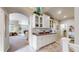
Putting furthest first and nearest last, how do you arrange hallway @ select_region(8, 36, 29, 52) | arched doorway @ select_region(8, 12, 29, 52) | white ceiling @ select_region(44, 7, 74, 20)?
hallway @ select_region(8, 36, 29, 52), arched doorway @ select_region(8, 12, 29, 52), white ceiling @ select_region(44, 7, 74, 20)

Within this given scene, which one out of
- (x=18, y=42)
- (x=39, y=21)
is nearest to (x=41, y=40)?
(x=39, y=21)

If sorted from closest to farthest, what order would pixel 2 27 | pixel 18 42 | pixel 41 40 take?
pixel 2 27, pixel 18 42, pixel 41 40

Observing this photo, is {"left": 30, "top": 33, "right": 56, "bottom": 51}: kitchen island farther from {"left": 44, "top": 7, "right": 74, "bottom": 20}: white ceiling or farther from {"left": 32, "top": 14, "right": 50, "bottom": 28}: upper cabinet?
{"left": 44, "top": 7, "right": 74, "bottom": 20}: white ceiling

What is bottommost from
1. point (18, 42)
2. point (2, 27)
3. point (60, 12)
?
point (18, 42)

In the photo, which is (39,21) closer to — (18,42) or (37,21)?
(37,21)

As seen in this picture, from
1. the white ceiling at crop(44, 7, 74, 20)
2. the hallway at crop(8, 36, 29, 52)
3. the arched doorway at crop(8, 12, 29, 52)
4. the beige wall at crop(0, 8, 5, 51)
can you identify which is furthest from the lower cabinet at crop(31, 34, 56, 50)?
the beige wall at crop(0, 8, 5, 51)

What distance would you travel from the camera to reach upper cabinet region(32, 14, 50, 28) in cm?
244

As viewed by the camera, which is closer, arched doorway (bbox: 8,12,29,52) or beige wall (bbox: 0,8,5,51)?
beige wall (bbox: 0,8,5,51)

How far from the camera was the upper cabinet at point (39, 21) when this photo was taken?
2437 mm

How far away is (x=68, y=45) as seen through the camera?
1.54 metres

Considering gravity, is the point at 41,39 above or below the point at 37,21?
below

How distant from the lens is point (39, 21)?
2754 mm
